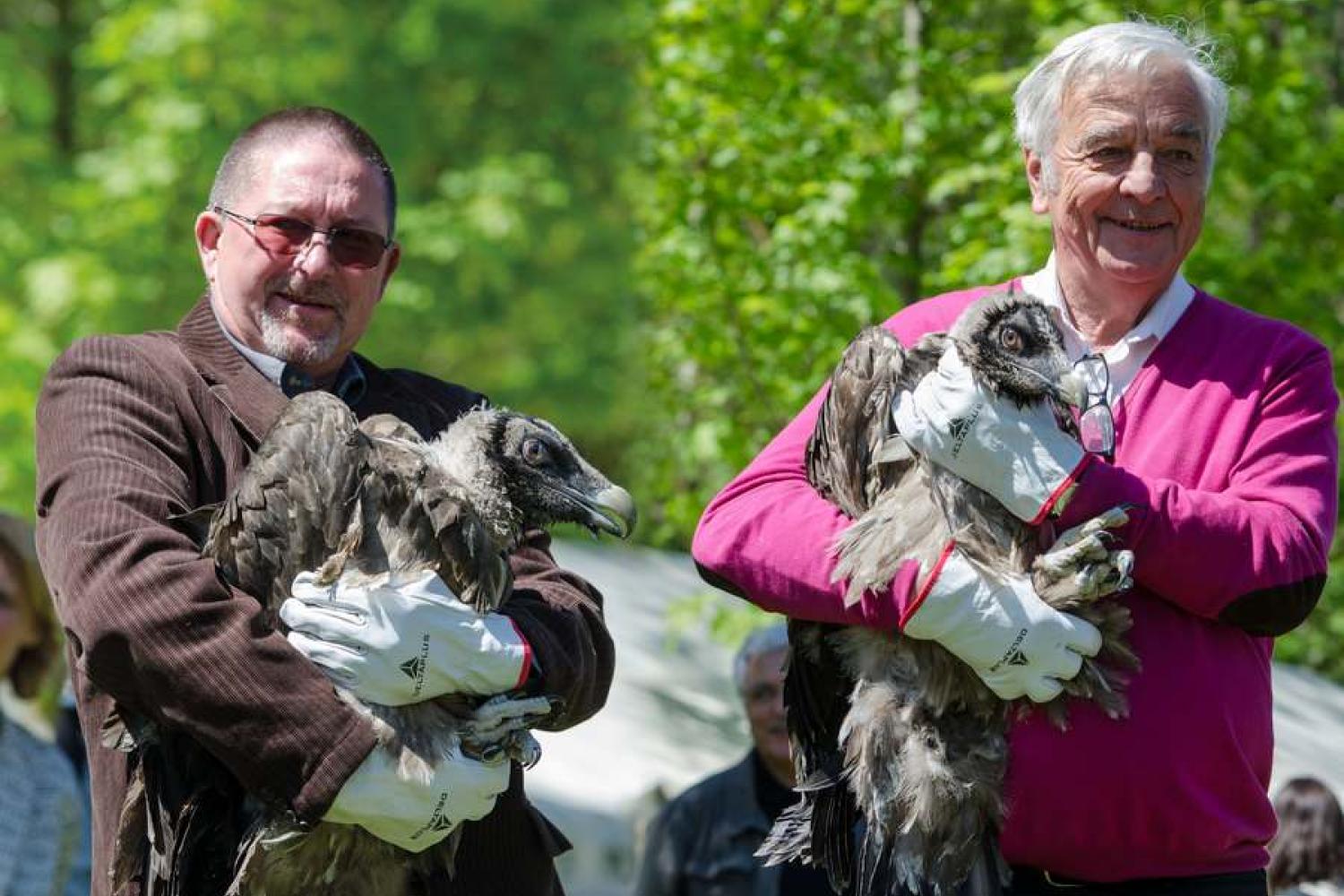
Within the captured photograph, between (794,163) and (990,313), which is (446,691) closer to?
(990,313)

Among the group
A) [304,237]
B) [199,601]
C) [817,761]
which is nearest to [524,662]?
[199,601]

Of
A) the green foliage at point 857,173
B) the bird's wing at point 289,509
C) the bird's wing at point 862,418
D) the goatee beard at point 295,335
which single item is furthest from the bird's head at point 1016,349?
the green foliage at point 857,173

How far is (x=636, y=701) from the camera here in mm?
10578

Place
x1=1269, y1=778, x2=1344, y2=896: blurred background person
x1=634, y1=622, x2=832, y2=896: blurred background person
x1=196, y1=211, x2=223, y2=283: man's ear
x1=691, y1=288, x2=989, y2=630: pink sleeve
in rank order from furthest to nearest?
x1=1269, y1=778, x2=1344, y2=896: blurred background person
x1=634, y1=622, x2=832, y2=896: blurred background person
x1=196, y1=211, x2=223, y2=283: man's ear
x1=691, y1=288, x2=989, y2=630: pink sleeve

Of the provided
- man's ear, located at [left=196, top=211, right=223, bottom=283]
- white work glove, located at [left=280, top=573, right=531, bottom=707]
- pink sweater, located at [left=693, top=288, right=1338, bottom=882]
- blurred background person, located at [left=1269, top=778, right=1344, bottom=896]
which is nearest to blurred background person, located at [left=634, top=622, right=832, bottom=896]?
blurred background person, located at [left=1269, top=778, right=1344, bottom=896]

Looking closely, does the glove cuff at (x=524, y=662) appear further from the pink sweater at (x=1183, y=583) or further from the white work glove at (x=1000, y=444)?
the white work glove at (x=1000, y=444)

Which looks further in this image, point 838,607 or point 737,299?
point 737,299

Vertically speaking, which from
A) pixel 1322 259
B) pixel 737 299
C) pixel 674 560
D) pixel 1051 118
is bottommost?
pixel 674 560

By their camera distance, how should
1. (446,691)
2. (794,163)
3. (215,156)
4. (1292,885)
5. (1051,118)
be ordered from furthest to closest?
(215,156), (794,163), (1292,885), (1051,118), (446,691)

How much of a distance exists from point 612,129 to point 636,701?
9417mm

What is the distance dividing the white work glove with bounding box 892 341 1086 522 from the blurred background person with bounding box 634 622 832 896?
3614 mm

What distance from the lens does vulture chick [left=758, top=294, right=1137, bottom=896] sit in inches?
153

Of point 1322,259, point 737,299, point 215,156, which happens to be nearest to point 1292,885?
point 1322,259

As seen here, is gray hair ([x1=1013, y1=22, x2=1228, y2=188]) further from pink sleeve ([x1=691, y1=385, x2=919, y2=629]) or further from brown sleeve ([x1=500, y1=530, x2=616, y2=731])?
brown sleeve ([x1=500, y1=530, x2=616, y2=731])
